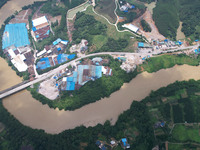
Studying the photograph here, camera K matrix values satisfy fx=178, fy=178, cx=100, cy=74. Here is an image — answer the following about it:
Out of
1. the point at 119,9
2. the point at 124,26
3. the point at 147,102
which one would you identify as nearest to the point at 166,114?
the point at 147,102

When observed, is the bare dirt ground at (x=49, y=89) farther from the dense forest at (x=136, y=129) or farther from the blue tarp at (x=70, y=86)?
the dense forest at (x=136, y=129)

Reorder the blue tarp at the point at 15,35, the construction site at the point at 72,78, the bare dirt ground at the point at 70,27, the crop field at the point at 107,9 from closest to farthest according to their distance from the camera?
the construction site at the point at 72,78 → the blue tarp at the point at 15,35 → the bare dirt ground at the point at 70,27 → the crop field at the point at 107,9

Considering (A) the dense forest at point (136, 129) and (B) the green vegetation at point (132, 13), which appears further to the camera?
(B) the green vegetation at point (132, 13)

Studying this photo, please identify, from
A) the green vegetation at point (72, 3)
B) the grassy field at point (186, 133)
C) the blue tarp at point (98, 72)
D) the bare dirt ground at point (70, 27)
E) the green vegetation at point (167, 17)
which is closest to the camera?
the grassy field at point (186, 133)

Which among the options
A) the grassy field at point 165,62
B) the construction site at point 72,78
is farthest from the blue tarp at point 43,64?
the grassy field at point 165,62

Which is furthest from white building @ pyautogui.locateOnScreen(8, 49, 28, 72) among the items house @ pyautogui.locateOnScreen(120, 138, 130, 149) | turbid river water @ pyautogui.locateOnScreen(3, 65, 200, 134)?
house @ pyautogui.locateOnScreen(120, 138, 130, 149)
